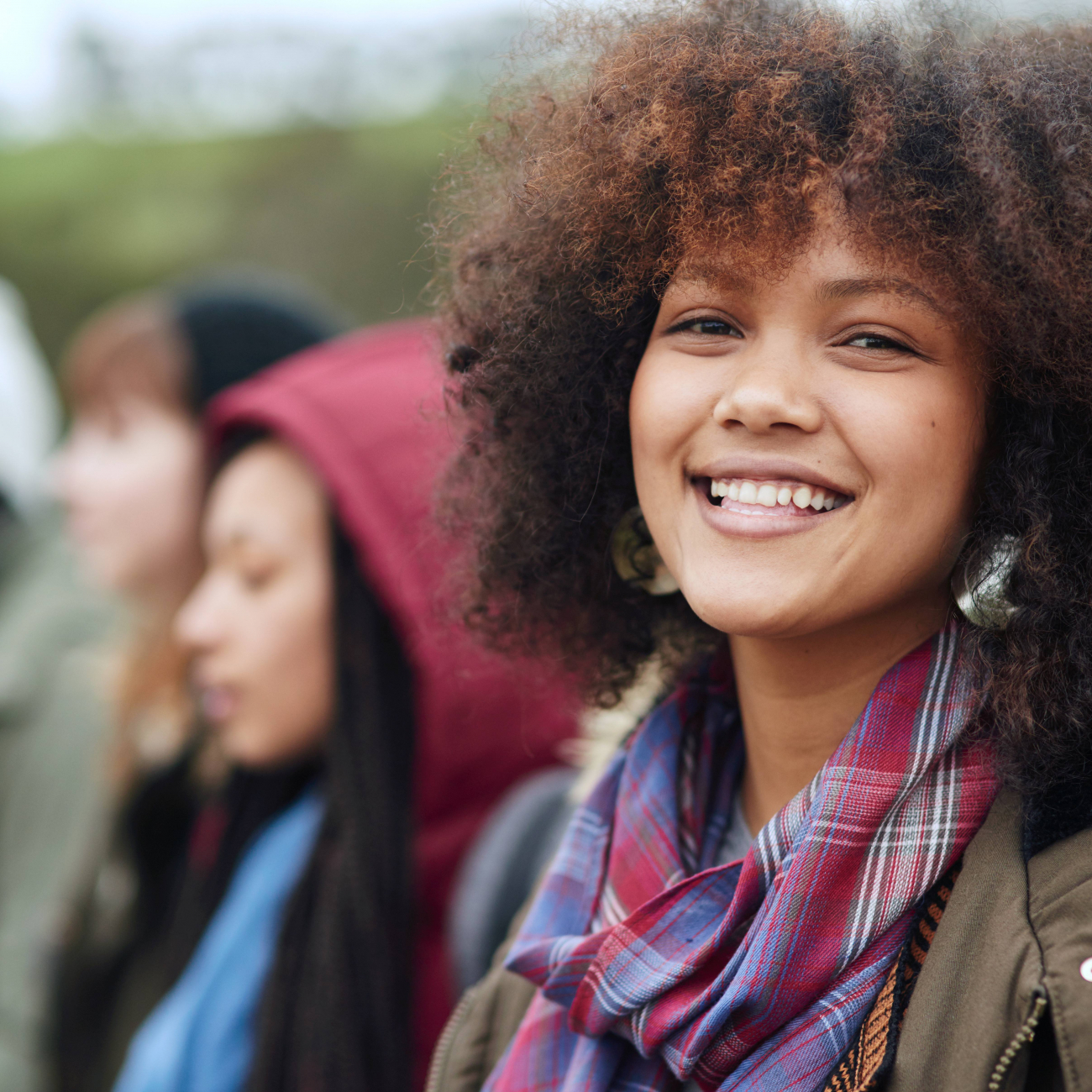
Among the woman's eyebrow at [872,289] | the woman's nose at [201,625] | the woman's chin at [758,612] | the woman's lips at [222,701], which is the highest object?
the woman's nose at [201,625]

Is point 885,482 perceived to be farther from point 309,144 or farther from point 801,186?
point 309,144

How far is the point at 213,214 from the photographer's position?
8.70 m

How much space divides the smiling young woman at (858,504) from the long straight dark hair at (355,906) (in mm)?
1055

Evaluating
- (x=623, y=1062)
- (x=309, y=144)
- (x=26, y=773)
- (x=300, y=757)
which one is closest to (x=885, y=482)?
(x=623, y=1062)

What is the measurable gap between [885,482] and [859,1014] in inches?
23.6

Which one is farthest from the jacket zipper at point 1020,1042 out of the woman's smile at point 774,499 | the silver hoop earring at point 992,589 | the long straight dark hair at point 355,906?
the long straight dark hair at point 355,906

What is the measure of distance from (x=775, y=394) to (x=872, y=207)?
23 cm

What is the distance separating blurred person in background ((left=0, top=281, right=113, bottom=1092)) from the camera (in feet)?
11.4

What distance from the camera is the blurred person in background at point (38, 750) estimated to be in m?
3.48

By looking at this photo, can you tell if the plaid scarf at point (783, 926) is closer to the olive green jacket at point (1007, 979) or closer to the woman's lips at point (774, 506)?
the olive green jacket at point (1007, 979)

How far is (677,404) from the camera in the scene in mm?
1451

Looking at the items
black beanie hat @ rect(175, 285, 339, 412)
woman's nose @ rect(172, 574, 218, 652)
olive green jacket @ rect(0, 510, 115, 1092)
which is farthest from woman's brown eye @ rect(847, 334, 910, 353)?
olive green jacket @ rect(0, 510, 115, 1092)

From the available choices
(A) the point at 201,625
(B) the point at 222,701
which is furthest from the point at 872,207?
(B) the point at 222,701

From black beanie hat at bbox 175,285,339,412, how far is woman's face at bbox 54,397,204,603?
171 mm
